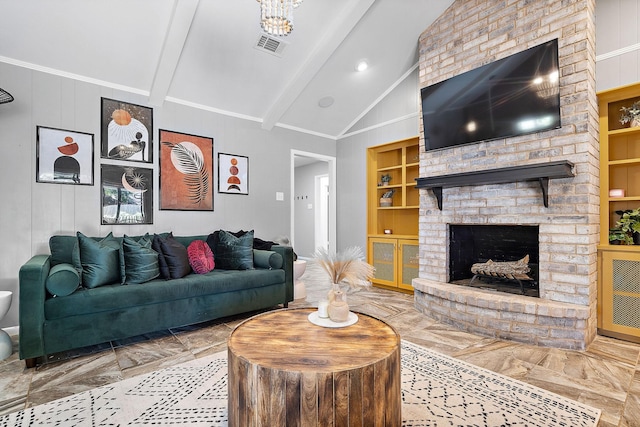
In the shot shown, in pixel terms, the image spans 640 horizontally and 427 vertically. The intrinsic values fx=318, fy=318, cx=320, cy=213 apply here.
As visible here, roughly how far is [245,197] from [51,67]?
2312 millimetres

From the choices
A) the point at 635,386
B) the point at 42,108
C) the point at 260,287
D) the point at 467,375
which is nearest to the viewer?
the point at 635,386

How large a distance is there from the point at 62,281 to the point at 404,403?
93.4 inches

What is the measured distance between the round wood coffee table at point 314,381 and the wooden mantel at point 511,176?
196 centimetres

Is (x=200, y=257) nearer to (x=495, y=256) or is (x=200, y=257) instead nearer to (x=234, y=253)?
(x=234, y=253)

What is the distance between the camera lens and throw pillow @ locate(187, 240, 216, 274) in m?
3.13

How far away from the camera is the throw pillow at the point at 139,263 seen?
2.68 meters

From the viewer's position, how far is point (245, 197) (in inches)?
169

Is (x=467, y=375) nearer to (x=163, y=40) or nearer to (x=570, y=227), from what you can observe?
(x=570, y=227)

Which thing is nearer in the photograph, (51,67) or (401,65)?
(51,67)

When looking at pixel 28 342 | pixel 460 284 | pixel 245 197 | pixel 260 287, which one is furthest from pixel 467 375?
pixel 245 197

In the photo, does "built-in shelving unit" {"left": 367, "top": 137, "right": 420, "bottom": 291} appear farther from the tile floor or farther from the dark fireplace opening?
the tile floor

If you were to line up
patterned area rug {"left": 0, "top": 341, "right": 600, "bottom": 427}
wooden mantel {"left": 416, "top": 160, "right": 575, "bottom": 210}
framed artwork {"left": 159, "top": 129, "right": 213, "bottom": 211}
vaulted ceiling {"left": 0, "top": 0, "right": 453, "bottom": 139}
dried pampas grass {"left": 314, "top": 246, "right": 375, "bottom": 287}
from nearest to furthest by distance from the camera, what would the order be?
patterned area rug {"left": 0, "top": 341, "right": 600, "bottom": 427}, dried pampas grass {"left": 314, "top": 246, "right": 375, "bottom": 287}, wooden mantel {"left": 416, "top": 160, "right": 575, "bottom": 210}, vaulted ceiling {"left": 0, "top": 0, "right": 453, "bottom": 139}, framed artwork {"left": 159, "top": 129, "right": 213, "bottom": 211}

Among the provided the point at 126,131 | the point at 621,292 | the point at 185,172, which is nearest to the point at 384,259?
the point at 621,292

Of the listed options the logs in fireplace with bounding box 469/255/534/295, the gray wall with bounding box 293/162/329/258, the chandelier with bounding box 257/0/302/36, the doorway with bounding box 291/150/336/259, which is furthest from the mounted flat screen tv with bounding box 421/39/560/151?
the gray wall with bounding box 293/162/329/258
